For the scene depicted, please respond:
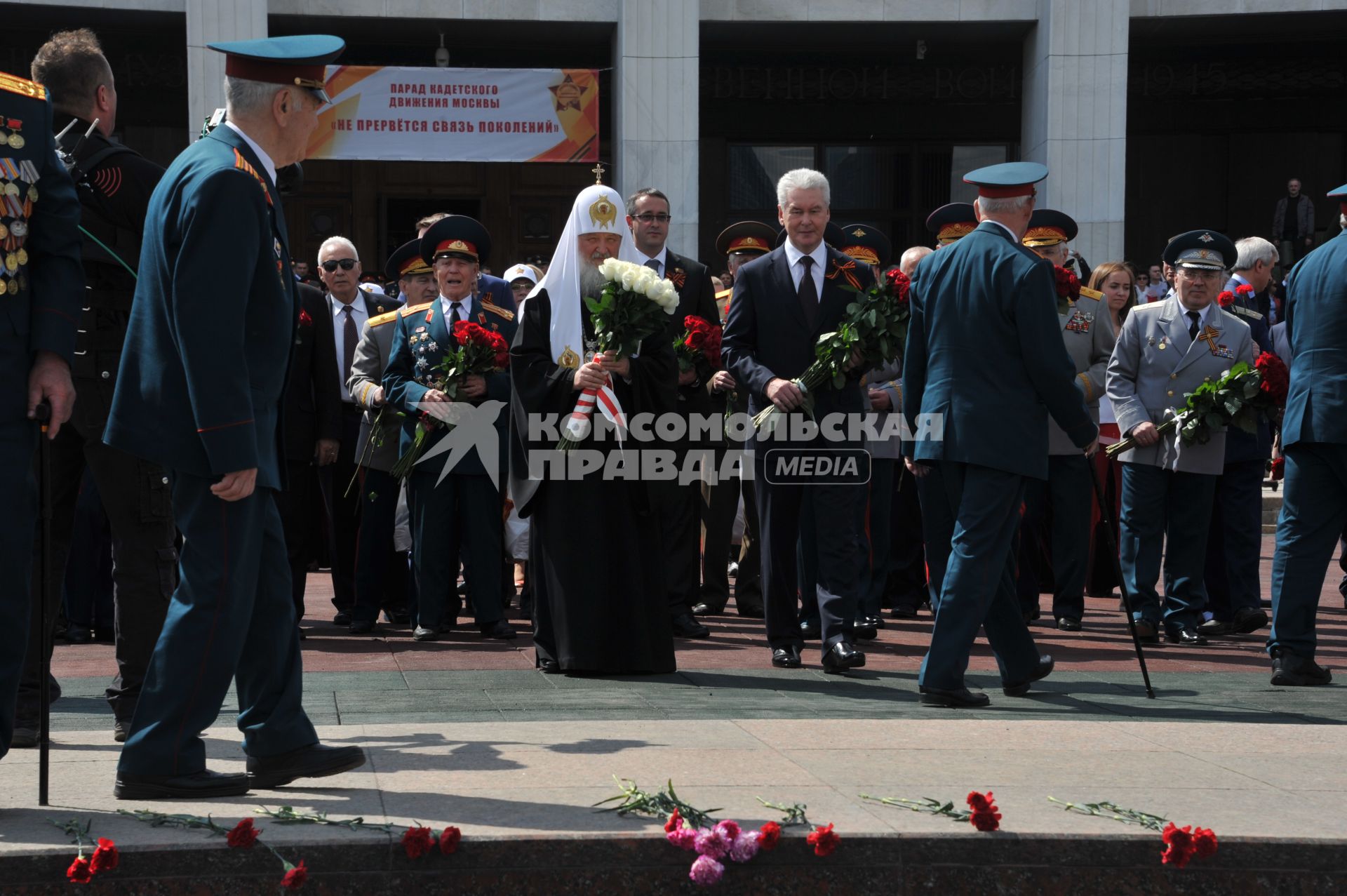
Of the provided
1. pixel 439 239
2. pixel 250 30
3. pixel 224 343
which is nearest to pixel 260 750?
pixel 224 343

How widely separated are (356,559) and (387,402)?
107 cm

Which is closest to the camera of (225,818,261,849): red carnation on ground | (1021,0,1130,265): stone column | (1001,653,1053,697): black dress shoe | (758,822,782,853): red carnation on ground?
(225,818,261,849): red carnation on ground

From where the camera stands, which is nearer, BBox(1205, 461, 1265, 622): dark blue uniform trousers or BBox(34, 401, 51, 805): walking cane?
BBox(34, 401, 51, 805): walking cane

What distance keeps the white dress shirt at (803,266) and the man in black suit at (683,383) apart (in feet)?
2.59

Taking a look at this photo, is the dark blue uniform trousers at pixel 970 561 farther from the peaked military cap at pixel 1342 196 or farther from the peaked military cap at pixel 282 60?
the peaked military cap at pixel 282 60

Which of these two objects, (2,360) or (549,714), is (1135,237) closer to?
(549,714)

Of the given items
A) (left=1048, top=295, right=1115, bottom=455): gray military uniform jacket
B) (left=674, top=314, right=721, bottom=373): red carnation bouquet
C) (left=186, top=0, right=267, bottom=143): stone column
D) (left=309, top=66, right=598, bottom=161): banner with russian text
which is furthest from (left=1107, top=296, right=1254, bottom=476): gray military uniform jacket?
(left=186, top=0, right=267, bottom=143): stone column

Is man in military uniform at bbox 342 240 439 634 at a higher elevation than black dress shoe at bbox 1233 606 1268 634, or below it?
higher

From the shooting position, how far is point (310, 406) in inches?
345

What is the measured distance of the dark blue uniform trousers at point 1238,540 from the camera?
898 cm

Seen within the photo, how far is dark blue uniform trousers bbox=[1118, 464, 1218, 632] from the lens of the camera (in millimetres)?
8516

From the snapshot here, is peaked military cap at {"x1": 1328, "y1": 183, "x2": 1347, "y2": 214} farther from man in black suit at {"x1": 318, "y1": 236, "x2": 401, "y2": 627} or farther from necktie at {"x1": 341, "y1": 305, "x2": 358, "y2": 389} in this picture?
necktie at {"x1": 341, "y1": 305, "x2": 358, "y2": 389}

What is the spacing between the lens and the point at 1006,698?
21.3 ft

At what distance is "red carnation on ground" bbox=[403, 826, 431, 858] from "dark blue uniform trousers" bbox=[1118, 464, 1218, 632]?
222 inches
